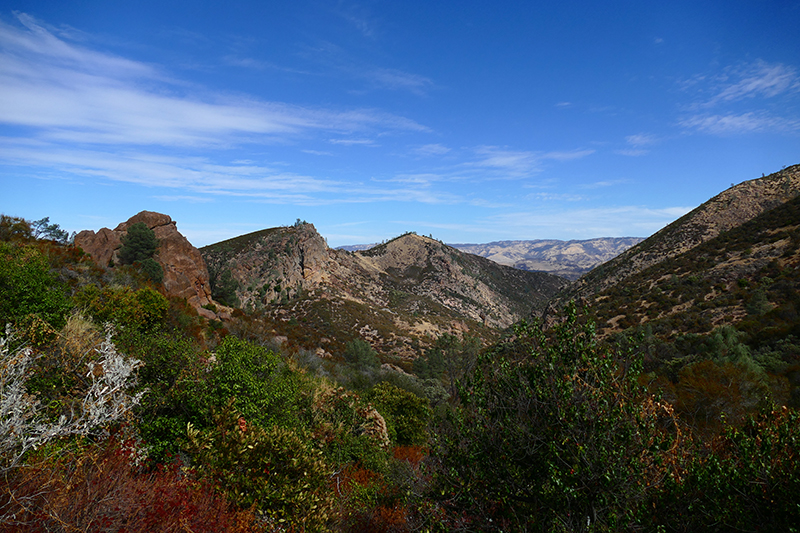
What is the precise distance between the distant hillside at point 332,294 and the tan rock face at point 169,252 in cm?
844

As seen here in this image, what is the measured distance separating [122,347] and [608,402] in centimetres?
1320

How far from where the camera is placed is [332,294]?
56938 millimetres

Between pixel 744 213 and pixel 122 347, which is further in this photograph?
pixel 744 213

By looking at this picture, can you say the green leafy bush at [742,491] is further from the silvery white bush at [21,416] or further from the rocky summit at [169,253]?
the rocky summit at [169,253]

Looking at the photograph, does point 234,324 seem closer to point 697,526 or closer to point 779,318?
point 697,526

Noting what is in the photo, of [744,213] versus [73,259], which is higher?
[744,213]

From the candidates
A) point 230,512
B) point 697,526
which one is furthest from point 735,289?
point 230,512

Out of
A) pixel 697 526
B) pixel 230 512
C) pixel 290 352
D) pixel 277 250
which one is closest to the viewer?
pixel 697 526

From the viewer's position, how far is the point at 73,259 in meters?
22.9

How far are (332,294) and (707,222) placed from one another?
204 feet

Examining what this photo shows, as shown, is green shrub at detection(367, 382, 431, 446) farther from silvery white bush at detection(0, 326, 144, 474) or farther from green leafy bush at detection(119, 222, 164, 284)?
green leafy bush at detection(119, 222, 164, 284)

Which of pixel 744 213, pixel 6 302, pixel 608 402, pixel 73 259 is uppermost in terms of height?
pixel 744 213

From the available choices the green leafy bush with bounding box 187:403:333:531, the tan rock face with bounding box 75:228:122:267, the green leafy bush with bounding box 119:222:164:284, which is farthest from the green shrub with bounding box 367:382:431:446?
the tan rock face with bounding box 75:228:122:267

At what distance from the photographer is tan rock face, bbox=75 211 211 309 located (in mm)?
30938
